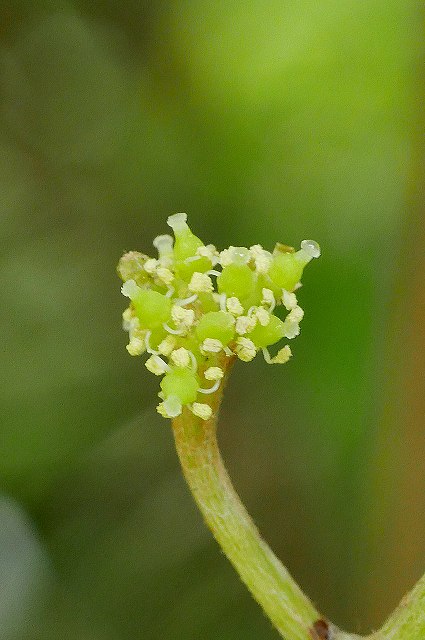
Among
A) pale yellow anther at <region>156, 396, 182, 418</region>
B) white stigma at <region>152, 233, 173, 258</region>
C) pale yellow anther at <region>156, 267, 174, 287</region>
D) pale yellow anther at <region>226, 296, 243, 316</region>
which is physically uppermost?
white stigma at <region>152, 233, 173, 258</region>

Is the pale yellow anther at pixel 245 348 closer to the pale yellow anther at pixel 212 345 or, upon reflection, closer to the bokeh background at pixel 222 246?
the pale yellow anther at pixel 212 345

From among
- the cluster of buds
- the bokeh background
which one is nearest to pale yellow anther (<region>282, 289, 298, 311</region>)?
the cluster of buds

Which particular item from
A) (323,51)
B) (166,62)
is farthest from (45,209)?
(323,51)

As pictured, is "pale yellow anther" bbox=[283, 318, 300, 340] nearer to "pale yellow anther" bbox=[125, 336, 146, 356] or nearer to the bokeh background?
"pale yellow anther" bbox=[125, 336, 146, 356]

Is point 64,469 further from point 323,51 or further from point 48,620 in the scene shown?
point 323,51

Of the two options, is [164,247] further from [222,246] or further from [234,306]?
[222,246]

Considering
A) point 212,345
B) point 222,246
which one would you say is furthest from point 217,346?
point 222,246
